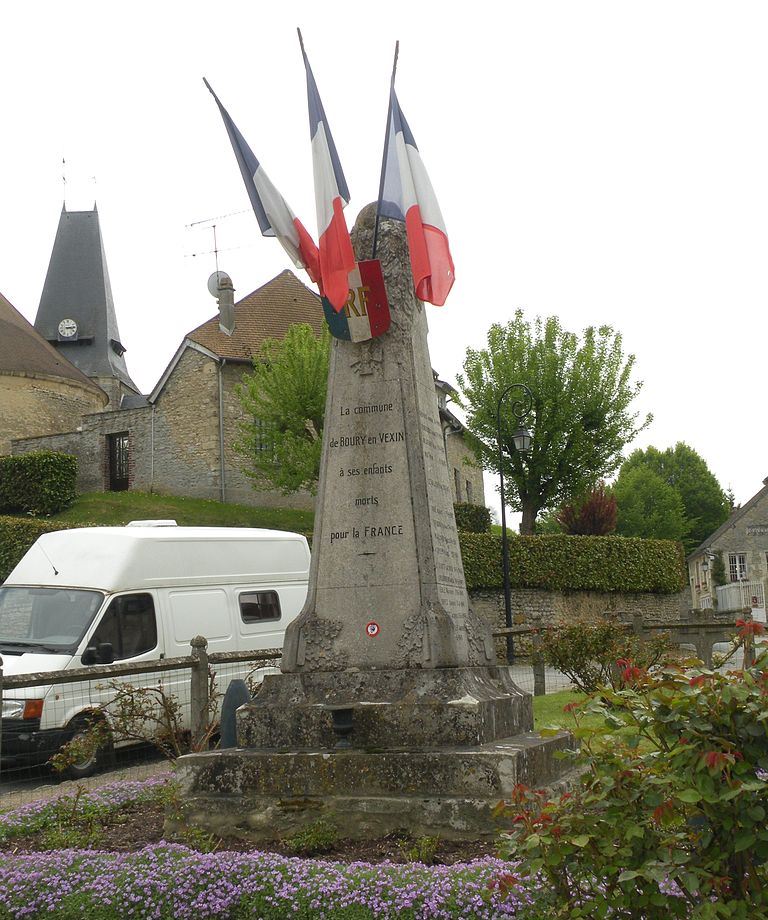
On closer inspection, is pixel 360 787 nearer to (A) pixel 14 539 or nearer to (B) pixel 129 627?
(B) pixel 129 627

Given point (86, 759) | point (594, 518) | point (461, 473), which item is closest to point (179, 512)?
point (461, 473)

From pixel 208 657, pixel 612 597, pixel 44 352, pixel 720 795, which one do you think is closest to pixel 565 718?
pixel 208 657

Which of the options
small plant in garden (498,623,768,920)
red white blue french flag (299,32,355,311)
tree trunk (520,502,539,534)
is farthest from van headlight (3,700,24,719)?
tree trunk (520,502,539,534)

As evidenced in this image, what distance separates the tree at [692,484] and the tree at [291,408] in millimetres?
40458

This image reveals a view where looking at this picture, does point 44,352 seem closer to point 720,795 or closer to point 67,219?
point 67,219

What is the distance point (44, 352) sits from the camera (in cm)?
4644

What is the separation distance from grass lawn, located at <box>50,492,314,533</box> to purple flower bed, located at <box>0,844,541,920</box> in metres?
26.8

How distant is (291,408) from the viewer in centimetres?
3188

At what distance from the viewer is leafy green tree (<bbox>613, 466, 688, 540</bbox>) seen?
205 ft

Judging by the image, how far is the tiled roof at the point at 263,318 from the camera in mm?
37406

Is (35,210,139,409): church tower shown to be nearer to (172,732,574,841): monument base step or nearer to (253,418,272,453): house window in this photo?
(253,418,272,453): house window

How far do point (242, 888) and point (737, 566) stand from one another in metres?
43.9

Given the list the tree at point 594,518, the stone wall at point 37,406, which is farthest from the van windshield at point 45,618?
the tree at point 594,518

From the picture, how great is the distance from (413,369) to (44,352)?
4327 cm
